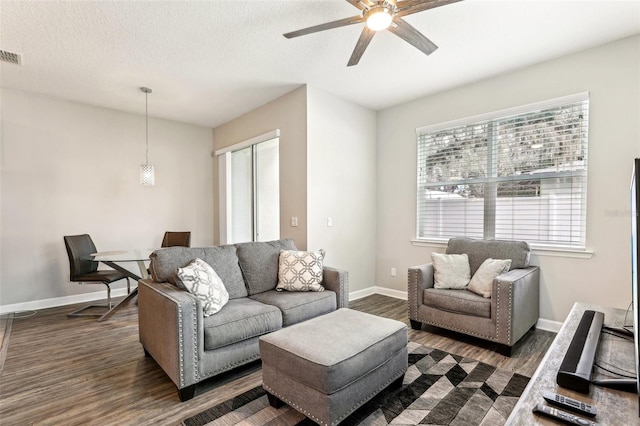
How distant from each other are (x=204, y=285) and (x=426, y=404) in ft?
5.57

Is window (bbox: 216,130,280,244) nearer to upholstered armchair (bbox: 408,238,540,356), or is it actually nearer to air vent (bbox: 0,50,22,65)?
upholstered armchair (bbox: 408,238,540,356)

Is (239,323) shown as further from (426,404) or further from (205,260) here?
(426,404)

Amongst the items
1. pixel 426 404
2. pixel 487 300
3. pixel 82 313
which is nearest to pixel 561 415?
pixel 426 404

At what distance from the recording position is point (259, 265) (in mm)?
2969

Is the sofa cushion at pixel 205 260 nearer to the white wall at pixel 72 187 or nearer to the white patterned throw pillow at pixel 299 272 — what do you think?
the white patterned throw pillow at pixel 299 272

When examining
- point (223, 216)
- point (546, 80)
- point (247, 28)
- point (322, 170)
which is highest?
point (247, 28)

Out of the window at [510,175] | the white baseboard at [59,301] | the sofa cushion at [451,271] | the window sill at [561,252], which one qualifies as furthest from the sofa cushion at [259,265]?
the white baseboard at [59,301]

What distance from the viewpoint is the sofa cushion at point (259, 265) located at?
2.90 m

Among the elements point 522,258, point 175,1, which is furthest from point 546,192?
point 175,1

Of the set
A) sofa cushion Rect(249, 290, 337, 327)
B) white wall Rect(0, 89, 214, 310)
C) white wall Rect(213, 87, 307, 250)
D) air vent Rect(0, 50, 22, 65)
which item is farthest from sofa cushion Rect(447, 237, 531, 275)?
air vent Rect(0, 50, 22, 65)

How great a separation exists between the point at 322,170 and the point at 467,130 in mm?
1853

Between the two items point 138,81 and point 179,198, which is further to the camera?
point 179,198

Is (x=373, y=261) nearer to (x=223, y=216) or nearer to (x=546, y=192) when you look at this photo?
(x=546, y=192)

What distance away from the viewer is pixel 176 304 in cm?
199
